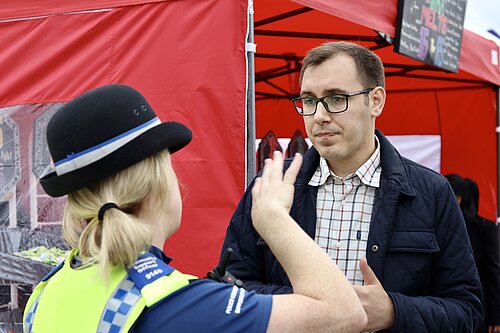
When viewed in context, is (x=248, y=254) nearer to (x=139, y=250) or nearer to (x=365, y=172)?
(x=365, y=172)

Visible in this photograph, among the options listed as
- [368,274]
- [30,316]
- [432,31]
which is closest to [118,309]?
[30,316]

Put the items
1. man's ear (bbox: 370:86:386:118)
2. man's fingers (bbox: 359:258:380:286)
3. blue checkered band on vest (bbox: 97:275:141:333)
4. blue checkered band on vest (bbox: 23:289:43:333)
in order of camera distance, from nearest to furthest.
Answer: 1. blue checkered band on vest (bbox: 97:275:141:333)
2. blue checkered band on vest (bbox: 23:289:43:333)
3. man's fingers (bbox: 359:258:380:286)
4. man's ear (bbox: 370:86:386:118)

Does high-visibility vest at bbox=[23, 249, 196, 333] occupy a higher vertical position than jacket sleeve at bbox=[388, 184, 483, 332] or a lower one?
higher

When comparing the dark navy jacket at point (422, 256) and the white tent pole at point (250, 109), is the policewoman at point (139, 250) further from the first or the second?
the white tent pole at point (250, 109)

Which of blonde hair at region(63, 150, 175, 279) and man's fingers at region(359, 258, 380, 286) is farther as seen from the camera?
man's fingers at region(359, 258, 380, 286)

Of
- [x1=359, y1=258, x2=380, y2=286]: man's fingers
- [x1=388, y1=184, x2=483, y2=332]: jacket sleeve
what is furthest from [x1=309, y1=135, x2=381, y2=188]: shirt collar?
[x1=359, y1=258, x2=380, y2=286]: man's fingers

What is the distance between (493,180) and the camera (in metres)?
6.80

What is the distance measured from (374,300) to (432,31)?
3795 millimetres

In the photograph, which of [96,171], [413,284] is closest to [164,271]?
[96,171]

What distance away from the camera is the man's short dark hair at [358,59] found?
2.23m

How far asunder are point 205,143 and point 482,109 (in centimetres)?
456

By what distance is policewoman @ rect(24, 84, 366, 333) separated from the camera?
1.29 meters

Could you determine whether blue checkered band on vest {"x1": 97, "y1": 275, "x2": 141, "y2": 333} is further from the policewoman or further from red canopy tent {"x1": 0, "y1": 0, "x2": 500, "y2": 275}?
red canopy tent {"x1": 0, "y1": 0, "x2": 500, "y2": 275}

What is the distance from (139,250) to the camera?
135cm
